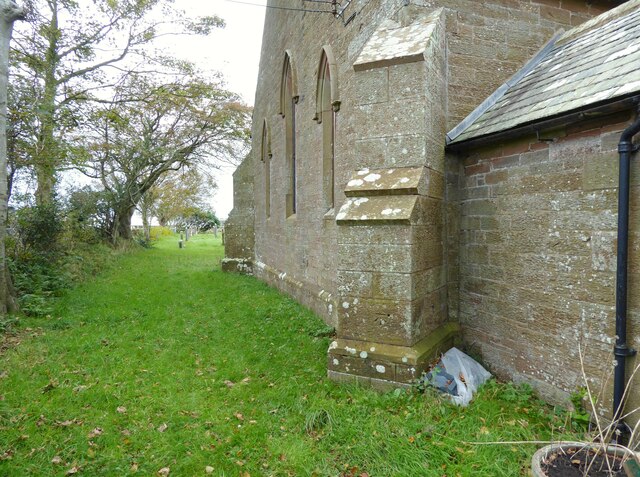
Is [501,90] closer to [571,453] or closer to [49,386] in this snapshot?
[571,453]

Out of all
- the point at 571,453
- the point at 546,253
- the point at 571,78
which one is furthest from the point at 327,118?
the point at 571,453

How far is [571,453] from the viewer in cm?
270

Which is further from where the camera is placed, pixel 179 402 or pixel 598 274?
pixel 179 402

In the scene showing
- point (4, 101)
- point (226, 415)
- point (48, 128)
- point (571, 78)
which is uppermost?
point (48, 128)

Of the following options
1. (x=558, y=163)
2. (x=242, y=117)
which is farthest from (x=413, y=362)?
(x=242, y=117)

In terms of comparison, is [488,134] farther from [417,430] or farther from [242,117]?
[242,117]

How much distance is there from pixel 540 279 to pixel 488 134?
1647 mm

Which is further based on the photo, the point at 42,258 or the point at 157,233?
the point at 157,233

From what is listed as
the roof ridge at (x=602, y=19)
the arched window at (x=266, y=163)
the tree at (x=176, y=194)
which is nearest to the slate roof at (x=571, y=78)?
the roof ridge at (x=602, y=19)

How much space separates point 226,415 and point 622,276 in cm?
388

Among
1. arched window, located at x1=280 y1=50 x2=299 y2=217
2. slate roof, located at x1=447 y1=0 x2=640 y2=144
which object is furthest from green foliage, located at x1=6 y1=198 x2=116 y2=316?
slate roof, located at x1=447 y1=0 x2=640 y2=144

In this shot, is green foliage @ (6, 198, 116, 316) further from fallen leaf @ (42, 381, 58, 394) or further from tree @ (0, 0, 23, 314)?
fallen leaf @ (42, 381, 58, 394)

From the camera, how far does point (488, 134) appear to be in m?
4.36

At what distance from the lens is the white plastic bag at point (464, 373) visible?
4076 mm
